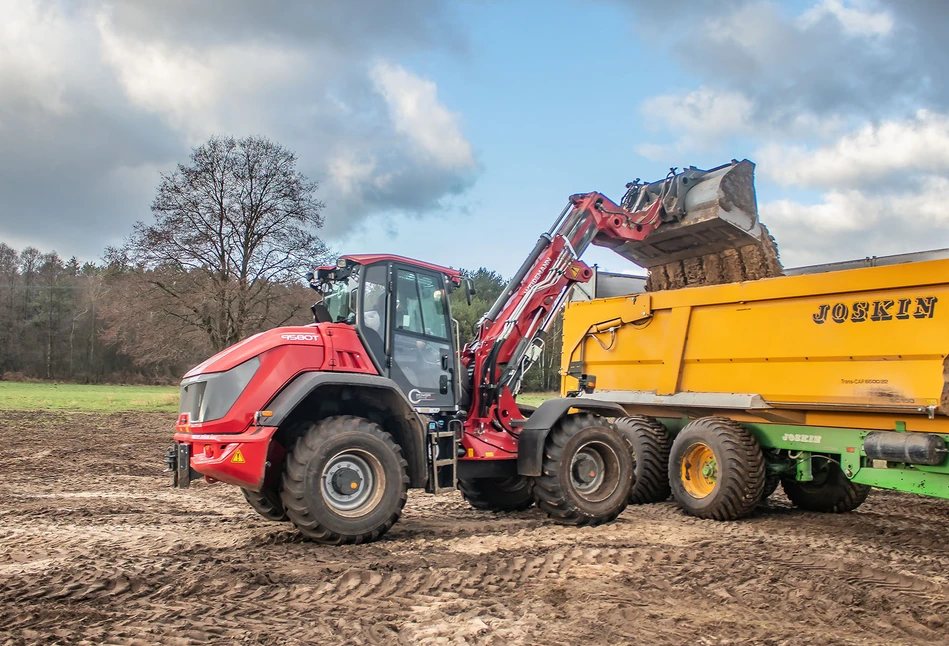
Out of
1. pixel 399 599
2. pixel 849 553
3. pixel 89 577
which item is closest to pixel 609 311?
pixel 849 553

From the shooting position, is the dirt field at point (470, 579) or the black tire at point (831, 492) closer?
the dirt field at point (470, 579)

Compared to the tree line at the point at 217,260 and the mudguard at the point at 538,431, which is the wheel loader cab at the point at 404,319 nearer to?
the mudguard at the point at 538,431

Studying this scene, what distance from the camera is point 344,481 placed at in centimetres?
656

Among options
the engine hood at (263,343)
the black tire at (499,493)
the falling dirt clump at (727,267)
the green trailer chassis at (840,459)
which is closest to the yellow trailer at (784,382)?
the green trailer chassis at (840,459)

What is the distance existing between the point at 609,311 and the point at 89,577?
22.7ft

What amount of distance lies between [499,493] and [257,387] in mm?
3517

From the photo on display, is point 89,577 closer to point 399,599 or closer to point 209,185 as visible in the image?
point 399,599

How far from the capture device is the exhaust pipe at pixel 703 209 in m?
8.98

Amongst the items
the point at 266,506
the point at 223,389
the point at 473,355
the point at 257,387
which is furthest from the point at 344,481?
the point at 473,355

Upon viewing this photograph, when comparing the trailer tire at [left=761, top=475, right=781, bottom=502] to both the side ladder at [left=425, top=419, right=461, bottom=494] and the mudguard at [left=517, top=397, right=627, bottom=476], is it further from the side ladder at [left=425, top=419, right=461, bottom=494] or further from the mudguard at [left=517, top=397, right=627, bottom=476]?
the side ladder at [left=425, top=419, right=461, bottom=494]

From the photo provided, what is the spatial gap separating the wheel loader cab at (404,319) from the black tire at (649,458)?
286 cm

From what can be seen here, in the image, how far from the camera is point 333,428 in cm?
653

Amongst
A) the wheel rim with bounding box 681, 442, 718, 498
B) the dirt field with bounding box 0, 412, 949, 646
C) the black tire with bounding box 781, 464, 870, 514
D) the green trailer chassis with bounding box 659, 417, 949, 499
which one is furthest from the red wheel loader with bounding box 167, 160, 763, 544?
the black tire with bounding box 781, 464, 870, 514

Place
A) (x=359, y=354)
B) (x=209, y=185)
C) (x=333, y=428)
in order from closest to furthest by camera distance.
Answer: (x=333, y=428) → (x=359, y=354) → (x=209, y=185)
